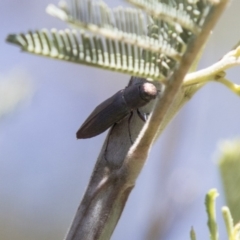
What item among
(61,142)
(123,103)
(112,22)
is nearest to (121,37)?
(112,22)

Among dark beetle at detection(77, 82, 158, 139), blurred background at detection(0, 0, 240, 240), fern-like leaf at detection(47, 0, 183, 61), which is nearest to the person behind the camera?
fern-like leaf at detection(47, 0, 183, 61)

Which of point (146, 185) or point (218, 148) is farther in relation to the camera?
point (146, 185)

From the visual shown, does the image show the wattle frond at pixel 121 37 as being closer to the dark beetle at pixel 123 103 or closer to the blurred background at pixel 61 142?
the dark beetle at pixel 123 103

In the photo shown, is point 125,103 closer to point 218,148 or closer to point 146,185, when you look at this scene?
point 218,148

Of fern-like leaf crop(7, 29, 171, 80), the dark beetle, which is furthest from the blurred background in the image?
fern-like leaf crop(7, 29, 171, 80)

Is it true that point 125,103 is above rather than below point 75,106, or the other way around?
above

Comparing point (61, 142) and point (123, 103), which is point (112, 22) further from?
point (61, 142)

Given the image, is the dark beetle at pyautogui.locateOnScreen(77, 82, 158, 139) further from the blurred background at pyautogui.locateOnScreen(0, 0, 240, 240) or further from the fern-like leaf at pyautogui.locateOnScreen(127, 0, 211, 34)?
the blurred background at pyautogui.locateOnScreen(0, 0, 240, 240)

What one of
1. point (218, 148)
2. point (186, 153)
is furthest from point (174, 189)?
point (218, 148)

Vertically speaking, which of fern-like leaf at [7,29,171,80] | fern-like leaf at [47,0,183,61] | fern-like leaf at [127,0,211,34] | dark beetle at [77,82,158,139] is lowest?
dark beetle at [77,82,158,139]
